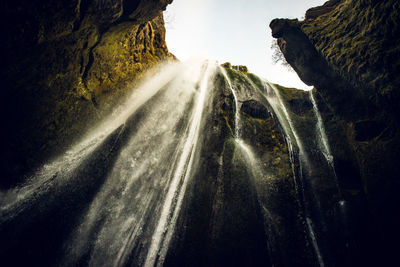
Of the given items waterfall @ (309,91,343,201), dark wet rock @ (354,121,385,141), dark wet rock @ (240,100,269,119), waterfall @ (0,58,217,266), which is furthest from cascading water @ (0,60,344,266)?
dark wet rock @ (354,121,385,141)

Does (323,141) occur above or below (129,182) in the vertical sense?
above

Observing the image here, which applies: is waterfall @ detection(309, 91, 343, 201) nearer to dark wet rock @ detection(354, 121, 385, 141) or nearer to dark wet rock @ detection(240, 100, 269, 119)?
dark wet rock @ detection(354, 121, 385, 141)

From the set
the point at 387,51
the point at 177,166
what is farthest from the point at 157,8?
the point at 387,51

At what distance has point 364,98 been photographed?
7398mm

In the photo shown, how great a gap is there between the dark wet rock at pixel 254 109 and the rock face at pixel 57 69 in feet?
17.6

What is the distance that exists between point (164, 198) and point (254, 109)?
5.61 m

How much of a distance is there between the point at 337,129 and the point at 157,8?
9.86 m

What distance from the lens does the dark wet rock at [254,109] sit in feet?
26.6

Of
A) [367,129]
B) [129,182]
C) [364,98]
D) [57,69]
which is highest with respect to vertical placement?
[364,98]

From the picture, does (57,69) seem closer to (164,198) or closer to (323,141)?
(164,198)

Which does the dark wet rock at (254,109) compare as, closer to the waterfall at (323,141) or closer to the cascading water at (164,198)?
the cascading water at (164,198)

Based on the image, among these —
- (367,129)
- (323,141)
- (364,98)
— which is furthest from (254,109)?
(367,129)

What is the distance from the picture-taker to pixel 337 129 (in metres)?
8.63

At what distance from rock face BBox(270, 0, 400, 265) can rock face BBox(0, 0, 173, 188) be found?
784 cm
